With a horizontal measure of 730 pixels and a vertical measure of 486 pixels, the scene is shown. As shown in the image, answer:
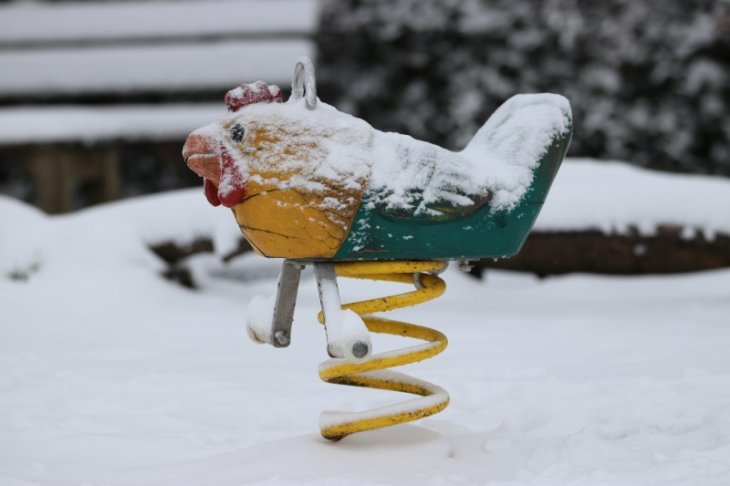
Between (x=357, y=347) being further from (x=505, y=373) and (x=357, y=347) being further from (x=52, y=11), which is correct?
(x=52, y=11)

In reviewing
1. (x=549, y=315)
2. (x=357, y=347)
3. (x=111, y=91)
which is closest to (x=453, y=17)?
(x=111, y=91)

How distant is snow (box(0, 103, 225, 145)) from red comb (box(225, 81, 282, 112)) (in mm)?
4438

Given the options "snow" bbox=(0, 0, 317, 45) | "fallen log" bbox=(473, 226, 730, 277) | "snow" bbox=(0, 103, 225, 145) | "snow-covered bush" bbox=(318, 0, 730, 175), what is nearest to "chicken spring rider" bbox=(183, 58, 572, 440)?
"fallen log" bbox=(473, 226, 730, 277)

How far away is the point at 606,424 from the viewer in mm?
2863

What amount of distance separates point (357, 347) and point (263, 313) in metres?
0.41

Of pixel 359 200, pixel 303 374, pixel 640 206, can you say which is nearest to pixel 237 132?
pixel 359 200

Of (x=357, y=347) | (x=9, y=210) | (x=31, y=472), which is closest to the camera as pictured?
(x=357, y=347)

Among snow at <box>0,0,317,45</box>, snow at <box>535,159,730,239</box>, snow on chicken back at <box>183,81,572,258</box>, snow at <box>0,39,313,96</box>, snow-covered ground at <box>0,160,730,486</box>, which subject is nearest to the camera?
snow on chicken back at <box>183,81,572,258</box>

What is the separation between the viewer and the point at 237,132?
2.41 metres

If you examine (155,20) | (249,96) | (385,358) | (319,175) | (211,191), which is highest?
(249,96)

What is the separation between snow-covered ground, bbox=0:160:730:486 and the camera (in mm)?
2461

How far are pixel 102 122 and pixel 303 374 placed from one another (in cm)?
423

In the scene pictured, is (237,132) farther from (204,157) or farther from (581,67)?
(581,67)

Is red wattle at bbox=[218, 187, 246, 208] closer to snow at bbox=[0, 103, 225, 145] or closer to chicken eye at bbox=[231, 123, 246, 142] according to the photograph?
chicken eye at bbox=[231, 123, 246, 142]
